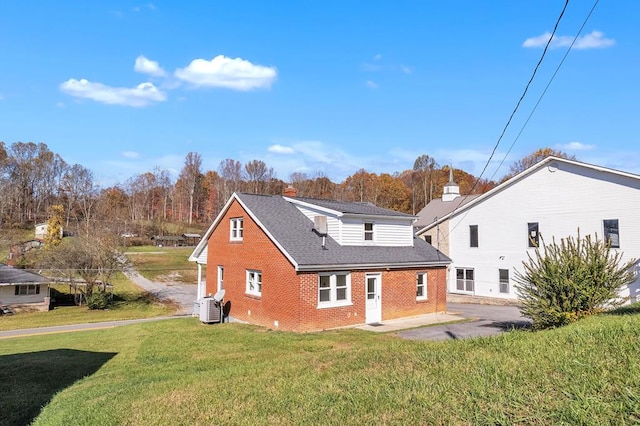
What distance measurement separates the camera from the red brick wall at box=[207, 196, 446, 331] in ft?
53.8

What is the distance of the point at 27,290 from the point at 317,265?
99.1ft

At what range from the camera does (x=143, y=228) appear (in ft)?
236

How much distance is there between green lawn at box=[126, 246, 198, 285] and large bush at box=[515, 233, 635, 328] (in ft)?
138

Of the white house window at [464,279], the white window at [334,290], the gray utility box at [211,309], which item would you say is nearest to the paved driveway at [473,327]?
the white window at [334,290]

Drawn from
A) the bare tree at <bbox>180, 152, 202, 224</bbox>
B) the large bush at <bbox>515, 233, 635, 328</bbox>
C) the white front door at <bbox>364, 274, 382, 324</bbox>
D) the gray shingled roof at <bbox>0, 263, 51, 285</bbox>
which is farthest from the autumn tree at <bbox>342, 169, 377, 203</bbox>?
the large bush at <bbox>515, 233, 635, 328</bbox>

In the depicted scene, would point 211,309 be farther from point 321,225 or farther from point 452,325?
point 452,325

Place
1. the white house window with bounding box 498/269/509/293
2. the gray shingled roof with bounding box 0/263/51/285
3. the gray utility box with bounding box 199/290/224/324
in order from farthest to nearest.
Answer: the gray shingled roof with bounding box 0/263/51/285 < the white house window with bounding box 498/269/509/293 < the gray utility box with bounding box 199/290/224/324

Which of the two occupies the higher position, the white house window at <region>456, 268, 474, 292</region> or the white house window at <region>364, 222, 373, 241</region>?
the white house window at <region>364, 222, 373, 241</region>

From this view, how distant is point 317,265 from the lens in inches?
650

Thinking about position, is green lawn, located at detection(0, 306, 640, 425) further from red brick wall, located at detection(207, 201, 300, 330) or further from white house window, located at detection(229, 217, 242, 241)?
white house window, located at detection(229, 217, 242, 241)

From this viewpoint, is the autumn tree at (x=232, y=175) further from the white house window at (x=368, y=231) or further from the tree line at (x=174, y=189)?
the white house window at (x=368, y=231)

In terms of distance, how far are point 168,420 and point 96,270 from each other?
34.4 m

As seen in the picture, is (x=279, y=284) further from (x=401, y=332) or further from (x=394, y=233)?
(x=394, y=233)

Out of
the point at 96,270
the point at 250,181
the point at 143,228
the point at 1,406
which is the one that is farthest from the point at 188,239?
the point at 1,406
